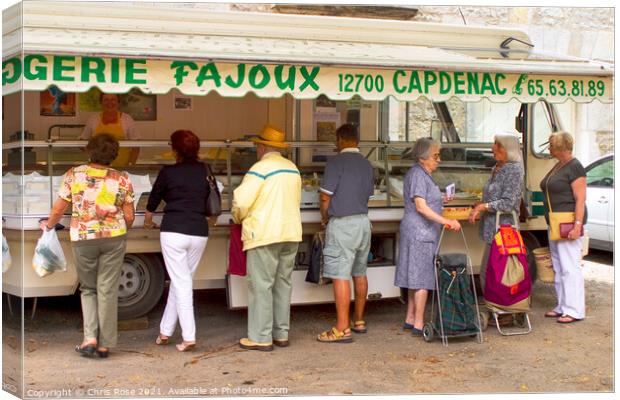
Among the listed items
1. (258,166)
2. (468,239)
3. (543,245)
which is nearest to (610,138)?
(543,245)

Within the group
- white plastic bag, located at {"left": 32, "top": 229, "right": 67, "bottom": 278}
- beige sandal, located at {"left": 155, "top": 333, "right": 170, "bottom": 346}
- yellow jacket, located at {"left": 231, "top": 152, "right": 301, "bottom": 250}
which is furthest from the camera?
beige sandal, located at {"left": 155, "top": 333, "right": 170, "bottom": 346}

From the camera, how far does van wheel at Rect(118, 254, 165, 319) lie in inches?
273

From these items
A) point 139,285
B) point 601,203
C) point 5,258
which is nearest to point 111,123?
point 139,285

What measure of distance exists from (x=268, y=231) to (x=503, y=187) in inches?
80.1

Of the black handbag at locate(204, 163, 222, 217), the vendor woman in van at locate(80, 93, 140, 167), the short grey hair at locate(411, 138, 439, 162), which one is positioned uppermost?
the vendor woman in van at locate(80, 93, 140, 167)

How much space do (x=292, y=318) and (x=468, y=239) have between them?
1.71 meters

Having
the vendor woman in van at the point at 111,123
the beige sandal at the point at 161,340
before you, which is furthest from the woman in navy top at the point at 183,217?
the vendor woman in van at the point at 111,123

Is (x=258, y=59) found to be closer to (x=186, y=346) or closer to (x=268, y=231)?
(x=268, y=231)

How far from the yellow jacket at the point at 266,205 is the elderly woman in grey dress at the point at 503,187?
1.69 m

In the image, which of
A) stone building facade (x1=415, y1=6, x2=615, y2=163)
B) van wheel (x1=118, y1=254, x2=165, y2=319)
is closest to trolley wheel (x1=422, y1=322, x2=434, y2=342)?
van wheel (x1=118, y1=254, x2=165, y2=319)

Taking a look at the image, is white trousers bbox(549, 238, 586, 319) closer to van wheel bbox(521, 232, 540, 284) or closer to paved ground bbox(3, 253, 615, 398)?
paved ground bbox(3, 253, 615, 398)

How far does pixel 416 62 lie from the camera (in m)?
6.06

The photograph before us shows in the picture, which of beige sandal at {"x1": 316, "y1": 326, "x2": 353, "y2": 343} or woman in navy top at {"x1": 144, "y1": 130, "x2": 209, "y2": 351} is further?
beige sandal at {"x1": 316, "y1": 326, "x2": 353, "y2": 343}

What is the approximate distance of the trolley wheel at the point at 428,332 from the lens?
21.7ft
